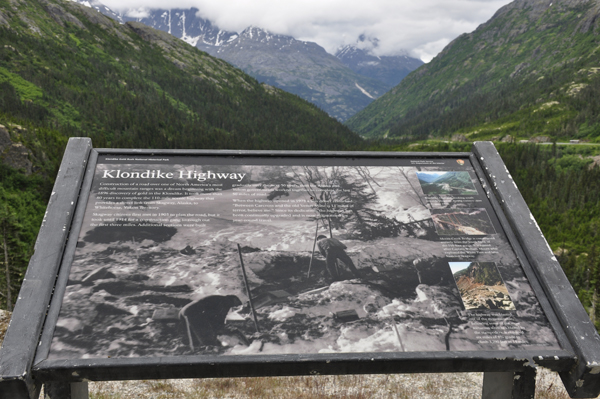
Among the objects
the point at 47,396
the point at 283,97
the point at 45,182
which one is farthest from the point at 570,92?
the point at 47,396

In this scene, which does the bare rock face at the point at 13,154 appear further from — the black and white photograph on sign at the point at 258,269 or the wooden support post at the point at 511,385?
the wooden support post at the point at 511,385

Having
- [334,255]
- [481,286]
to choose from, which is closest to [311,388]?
[334,255]

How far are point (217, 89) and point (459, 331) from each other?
14388 centimetres

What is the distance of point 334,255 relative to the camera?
390cm

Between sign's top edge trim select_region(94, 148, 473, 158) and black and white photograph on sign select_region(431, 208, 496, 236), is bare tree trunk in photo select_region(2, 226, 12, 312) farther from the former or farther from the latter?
black and white photograph on sign select_region(431, 208, 496, 236)

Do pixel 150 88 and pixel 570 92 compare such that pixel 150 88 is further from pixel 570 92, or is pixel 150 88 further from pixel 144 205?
pixel 570 92

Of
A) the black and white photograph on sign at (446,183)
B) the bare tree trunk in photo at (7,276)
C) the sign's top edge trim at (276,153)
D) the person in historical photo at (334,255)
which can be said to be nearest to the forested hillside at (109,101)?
the bare tree trunk in photo at (7,276)

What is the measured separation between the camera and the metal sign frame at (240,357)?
299cm

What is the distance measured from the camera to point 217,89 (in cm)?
13725

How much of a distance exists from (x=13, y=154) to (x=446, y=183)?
50672 millimetres

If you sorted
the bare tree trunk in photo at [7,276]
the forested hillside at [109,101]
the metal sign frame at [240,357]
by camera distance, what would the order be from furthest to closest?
1. the forested hillside at [109,101]
2. the bare tree trunk in photo at [7,276]
3. the metal sign frame at [240,357]

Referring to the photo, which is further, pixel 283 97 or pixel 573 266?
pixel 283 97

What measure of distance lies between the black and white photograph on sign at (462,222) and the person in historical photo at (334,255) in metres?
1.17

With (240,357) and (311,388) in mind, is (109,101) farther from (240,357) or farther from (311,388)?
(240,357)
